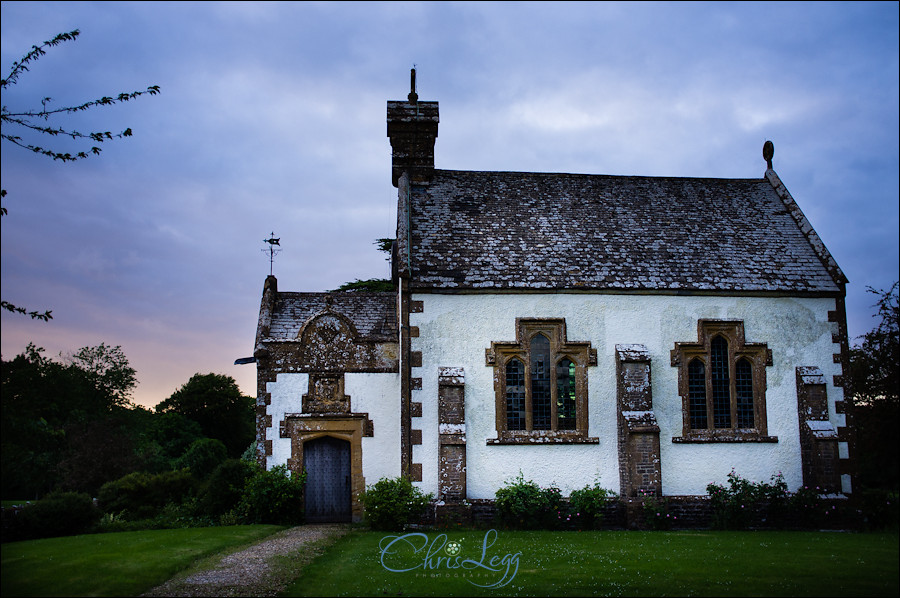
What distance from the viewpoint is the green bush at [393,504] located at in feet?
61.7

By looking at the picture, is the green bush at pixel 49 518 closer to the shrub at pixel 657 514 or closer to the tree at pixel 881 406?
the shrub at pixel 657 514

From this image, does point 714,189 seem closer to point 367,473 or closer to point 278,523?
point 367,473

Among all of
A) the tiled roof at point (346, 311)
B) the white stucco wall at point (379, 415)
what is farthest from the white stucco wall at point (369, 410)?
the tiled roof at point (346, 311)

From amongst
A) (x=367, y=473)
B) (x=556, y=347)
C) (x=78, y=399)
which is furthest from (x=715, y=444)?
(x=78, y=399)

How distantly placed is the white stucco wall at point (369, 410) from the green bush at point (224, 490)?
842mm

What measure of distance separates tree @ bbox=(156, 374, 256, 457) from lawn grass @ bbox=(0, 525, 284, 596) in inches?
1116

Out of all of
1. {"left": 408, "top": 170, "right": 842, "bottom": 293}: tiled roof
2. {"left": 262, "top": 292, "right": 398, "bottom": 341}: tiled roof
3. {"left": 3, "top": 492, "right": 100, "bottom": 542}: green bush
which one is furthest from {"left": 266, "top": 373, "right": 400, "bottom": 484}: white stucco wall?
{"left": 3, "top": 492, "right": 100, "bottom": 542}: green bush

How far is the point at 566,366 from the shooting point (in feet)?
70.1

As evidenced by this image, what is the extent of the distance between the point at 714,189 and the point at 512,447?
12554 millimetres

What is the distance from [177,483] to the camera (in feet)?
75.4

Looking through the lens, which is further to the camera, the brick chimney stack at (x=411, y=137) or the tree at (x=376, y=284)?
the tree at (x=376, y=284)

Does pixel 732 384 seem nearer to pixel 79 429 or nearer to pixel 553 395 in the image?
pixel 553 395

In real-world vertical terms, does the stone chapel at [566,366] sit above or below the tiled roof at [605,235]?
below

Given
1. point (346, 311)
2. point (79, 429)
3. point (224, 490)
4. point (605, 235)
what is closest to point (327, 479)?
point (224, 490)
